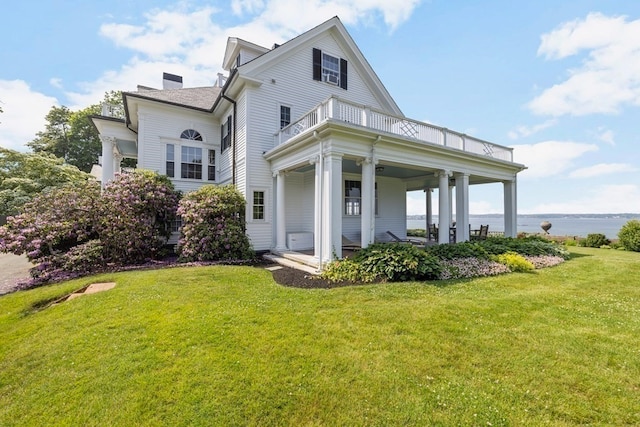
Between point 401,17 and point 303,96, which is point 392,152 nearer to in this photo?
point 401,17

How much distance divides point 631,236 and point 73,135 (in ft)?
164

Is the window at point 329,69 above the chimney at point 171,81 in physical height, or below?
below

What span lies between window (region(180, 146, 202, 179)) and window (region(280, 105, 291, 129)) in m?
4.59

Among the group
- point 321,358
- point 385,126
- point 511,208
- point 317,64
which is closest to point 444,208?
point 385,126

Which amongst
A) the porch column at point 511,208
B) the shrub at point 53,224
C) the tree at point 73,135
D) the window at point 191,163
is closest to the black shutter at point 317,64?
the window at point 191,163

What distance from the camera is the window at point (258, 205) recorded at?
1104cm

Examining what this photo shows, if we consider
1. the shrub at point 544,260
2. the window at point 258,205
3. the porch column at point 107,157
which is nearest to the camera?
the shrub at point 544,260

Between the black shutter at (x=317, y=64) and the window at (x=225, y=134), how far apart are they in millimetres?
4463

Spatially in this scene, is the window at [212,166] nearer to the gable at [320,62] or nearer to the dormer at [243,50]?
the dormer at [243,50]

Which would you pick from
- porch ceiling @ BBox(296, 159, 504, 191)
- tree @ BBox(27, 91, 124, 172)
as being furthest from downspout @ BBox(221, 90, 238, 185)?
tree @ BBox(27, 91, 124, 172)

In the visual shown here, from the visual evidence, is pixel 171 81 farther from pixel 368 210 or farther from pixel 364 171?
pixel 368 210

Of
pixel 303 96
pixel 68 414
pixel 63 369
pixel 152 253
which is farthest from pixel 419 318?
pixel 303 96

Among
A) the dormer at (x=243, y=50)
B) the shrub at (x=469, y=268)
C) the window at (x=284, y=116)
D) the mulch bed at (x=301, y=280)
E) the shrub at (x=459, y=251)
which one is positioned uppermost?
the dormer at (x=243, y=50)

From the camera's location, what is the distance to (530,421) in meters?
2.38
